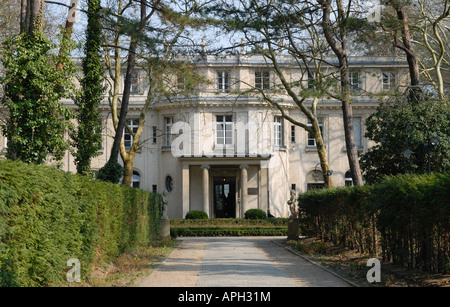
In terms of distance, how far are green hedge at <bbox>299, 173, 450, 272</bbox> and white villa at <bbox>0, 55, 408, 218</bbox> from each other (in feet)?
75.0

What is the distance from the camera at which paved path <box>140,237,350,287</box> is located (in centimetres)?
1198

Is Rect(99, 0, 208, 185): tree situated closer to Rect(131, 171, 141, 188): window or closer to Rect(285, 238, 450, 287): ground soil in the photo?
Rect(285, 238, 450, 287): ground soil

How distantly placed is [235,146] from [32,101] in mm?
29000

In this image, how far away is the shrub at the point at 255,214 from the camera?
3984 cm

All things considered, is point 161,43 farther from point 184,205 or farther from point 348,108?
point 184,205

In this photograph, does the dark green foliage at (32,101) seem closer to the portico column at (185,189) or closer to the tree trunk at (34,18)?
the tree trunk at (34,18)

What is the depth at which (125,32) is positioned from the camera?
67.3ft

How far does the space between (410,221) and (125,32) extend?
1223 centimetres

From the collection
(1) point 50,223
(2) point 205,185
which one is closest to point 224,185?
(2) point 205,185

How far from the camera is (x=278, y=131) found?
44.7 m

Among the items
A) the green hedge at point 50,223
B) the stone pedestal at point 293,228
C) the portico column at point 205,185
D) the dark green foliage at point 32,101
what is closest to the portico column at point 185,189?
the portico column at point 205,185

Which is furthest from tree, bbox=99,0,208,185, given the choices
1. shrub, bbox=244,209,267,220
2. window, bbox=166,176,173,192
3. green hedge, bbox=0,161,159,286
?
window, bbox=166,176,173,192
